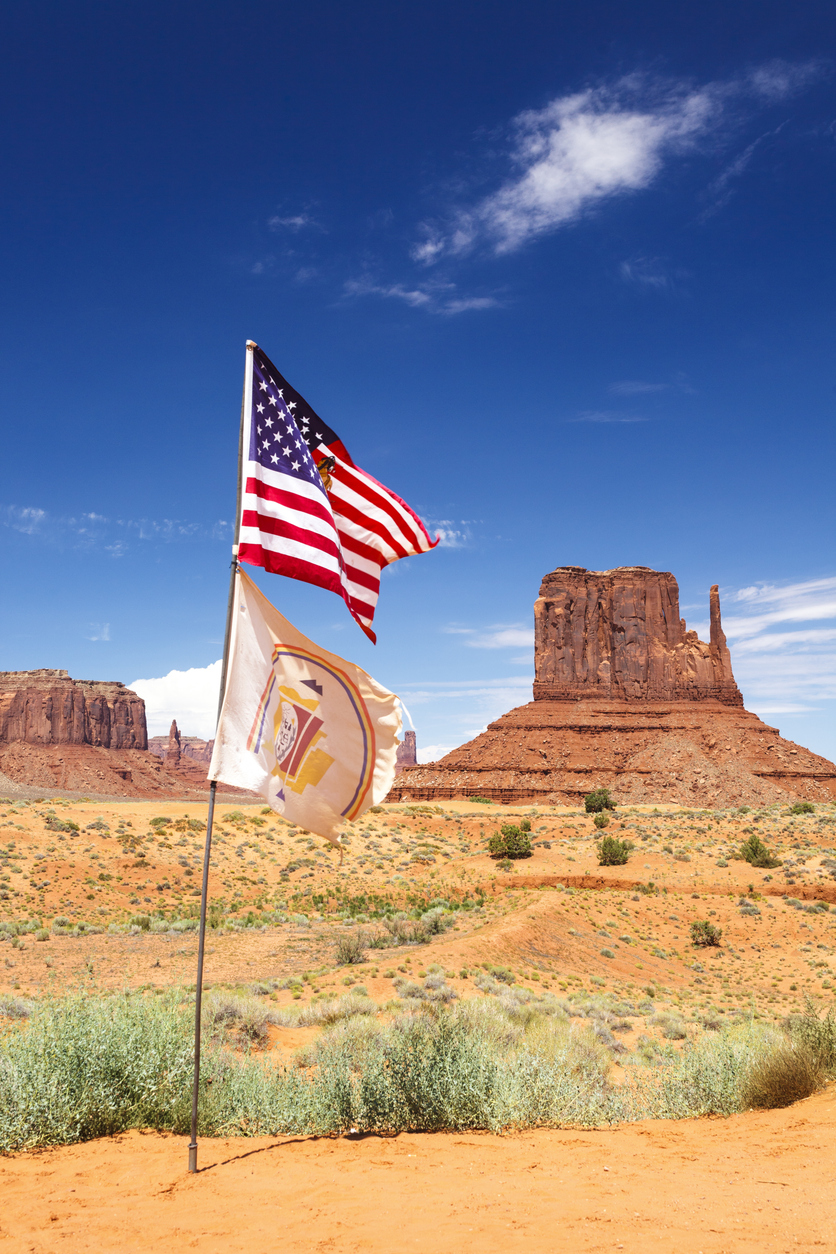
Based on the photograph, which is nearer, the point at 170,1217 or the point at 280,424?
the point at 170,1217

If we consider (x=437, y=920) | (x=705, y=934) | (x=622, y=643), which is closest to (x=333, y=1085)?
(x=437, y=920)

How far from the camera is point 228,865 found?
36719 mm

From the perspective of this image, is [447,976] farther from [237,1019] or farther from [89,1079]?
[89,1079]

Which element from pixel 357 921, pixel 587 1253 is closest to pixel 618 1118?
pixel 587 1253

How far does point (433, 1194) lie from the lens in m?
6.02

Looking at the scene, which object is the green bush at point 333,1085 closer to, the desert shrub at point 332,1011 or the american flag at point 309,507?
the desert shrub at point 332,1011

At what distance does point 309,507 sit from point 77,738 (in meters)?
156

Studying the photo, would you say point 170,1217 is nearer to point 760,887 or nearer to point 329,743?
point 329,743

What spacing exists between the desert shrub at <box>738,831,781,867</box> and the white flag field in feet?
105

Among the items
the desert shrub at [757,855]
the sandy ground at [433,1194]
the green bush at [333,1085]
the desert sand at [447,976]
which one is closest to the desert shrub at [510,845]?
the desert sand at [447,976]

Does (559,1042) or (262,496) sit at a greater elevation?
(262,496)

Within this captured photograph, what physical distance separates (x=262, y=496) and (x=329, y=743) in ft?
8.20

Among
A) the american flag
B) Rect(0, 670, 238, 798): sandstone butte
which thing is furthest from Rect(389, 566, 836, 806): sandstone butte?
the american flag

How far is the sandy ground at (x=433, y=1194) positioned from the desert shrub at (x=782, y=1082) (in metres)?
1.40
